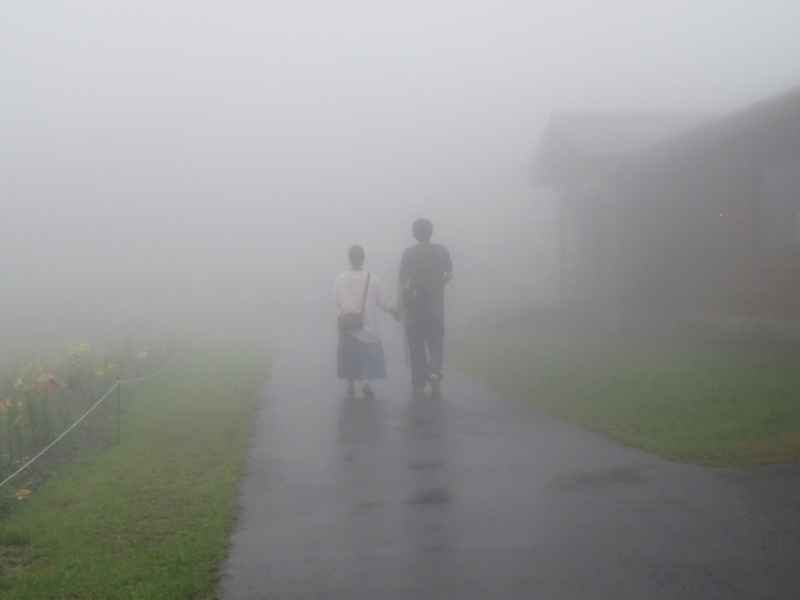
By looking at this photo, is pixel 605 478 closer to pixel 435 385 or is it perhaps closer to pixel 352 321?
pixel 435 385

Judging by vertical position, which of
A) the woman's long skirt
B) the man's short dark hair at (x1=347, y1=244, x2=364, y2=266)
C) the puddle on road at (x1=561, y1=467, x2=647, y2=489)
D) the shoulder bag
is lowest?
the puddle on road at (x1=561, y1=467, x2=647, y2=489)

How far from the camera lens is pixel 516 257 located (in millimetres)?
36812

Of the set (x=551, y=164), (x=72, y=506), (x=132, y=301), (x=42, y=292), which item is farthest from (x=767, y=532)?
(x=42, y=292)

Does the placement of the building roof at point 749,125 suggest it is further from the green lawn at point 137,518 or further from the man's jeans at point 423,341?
the green lawn at point 137,518

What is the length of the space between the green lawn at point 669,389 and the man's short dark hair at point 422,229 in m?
2.05

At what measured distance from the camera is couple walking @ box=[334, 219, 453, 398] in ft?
35.0

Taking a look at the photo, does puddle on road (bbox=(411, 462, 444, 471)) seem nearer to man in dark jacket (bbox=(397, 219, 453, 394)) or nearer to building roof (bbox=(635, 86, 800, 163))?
man in dark jacket (bbox=(397, 219, 453, 394))

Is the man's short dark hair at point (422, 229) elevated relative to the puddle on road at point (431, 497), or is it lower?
elevated

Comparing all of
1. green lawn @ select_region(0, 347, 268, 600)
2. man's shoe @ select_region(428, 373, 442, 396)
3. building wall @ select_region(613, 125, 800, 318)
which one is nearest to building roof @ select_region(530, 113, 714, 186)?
building wall @ select_region(613, 125, 800, 318)

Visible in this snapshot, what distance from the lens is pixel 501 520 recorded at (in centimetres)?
517

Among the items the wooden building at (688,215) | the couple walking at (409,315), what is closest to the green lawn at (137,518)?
the couple walking at (409,315)

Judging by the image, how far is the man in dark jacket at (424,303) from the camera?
10.7m

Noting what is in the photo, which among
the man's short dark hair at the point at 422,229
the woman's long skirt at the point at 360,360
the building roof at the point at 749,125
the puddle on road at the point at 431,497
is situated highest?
the building roof at the point at 749,125

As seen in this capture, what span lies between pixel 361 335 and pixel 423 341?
74cm
